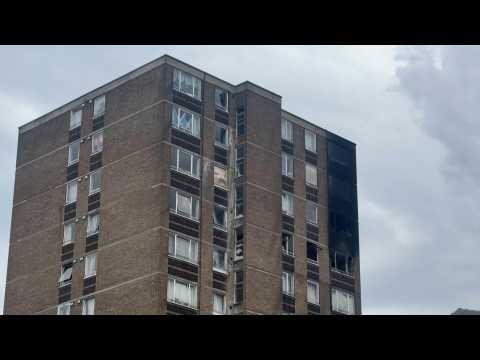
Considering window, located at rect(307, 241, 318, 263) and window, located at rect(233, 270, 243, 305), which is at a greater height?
window, located at rect(307, 241, 318, 263)

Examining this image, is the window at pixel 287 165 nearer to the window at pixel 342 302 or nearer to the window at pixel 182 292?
the window at pixel 342 302

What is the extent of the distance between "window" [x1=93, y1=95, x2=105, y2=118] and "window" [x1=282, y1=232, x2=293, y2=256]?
52.6 ft

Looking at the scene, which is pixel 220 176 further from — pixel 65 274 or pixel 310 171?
pixel 65 274

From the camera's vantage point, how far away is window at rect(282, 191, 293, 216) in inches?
3201

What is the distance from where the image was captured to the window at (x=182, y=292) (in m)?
70.5

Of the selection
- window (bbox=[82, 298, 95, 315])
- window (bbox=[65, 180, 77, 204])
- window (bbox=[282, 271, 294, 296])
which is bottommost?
window (bbox=[82, 298, 95, 315])

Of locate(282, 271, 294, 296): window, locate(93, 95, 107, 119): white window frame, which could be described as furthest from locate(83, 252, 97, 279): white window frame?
locate(282, 271, 294, 296): window

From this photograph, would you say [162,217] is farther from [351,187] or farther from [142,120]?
[351,187]

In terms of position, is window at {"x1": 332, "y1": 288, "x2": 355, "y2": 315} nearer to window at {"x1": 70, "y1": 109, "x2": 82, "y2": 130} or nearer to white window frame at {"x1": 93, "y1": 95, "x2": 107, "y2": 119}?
white window frame at {"x1": 93, "y1": 95, "x2": 107, "y2": 119}

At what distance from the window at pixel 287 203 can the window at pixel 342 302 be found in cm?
730

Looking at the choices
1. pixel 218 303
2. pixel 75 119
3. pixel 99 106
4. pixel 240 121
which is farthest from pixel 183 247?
pixel 75 119

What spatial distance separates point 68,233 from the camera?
78.3 meters

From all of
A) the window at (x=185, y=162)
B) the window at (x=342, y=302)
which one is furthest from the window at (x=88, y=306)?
the window at (x=342, y=302)
